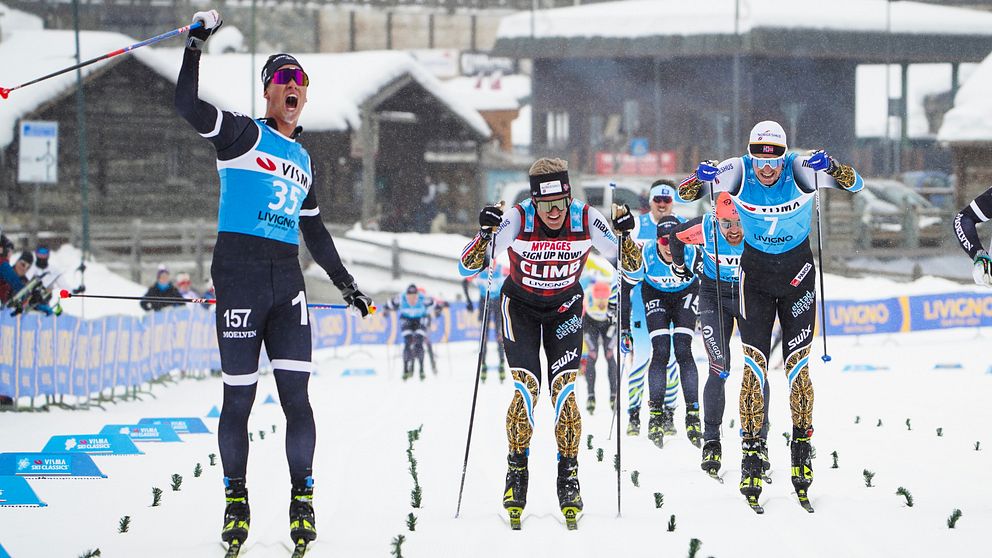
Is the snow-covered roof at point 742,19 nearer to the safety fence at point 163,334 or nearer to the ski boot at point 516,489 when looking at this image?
the safety fence at point 163,334

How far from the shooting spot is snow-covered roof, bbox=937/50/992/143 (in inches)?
1449

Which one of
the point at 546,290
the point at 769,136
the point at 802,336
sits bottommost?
the point at 802,336

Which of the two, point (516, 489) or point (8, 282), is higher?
point (8, 282)

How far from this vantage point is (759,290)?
7859 mm

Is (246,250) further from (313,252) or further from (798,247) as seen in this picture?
(798,247)

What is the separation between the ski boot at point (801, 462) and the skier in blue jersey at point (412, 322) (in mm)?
13227

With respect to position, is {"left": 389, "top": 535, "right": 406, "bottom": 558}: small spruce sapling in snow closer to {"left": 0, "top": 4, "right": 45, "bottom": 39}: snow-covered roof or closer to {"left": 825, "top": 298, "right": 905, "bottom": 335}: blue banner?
{"left": 825, "top": 298, "right": 905, "bottom": 335}: blue banner

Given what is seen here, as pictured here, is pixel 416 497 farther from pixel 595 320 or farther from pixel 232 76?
pixel 232 76

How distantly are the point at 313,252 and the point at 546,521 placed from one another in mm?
2045

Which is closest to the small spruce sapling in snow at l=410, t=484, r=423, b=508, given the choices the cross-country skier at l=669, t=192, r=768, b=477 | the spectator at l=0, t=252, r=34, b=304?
the cross-country skier at l=669, t=192, r=768, b=477

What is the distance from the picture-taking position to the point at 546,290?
741 centimetres

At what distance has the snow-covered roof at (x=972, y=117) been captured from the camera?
36812mm

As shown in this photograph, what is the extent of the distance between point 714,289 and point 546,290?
2946mm

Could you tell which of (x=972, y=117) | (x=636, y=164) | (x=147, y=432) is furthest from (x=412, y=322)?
(x=636, y=164)
